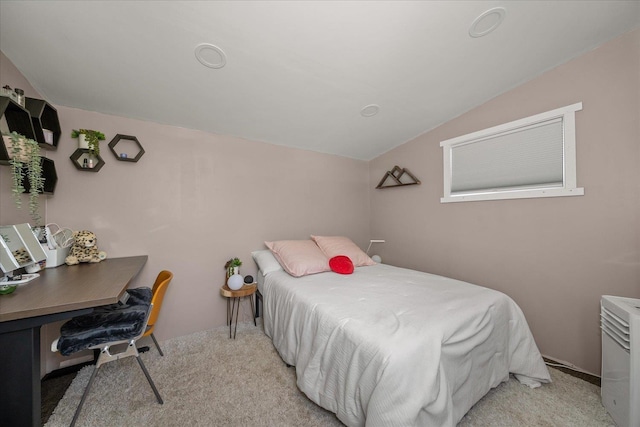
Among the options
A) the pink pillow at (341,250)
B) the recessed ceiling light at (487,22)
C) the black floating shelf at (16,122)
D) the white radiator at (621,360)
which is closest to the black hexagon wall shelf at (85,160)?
the black floating shelf at (16,122)

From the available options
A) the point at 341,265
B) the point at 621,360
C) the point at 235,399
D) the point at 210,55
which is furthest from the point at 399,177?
the point at 235,399

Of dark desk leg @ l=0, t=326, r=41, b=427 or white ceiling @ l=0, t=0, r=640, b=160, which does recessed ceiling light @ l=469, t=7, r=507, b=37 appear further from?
dark desk leg @ l=0, t=326, r=41, b=427

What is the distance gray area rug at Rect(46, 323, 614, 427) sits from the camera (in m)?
1.31

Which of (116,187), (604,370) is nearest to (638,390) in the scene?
(604,370)

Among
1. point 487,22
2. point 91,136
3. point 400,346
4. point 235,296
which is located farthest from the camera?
point 235,296

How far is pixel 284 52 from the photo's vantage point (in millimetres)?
1529

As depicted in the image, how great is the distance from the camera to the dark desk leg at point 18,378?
89 cm

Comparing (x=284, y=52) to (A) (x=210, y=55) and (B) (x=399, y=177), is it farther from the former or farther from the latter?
(B) (x=399, y=177)

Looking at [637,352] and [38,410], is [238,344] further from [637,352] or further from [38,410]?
[637,352]

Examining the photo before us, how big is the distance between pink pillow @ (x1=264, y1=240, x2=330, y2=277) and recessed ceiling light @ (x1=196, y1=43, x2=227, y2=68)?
1.66 meters

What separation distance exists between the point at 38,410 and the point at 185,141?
2.02 meters

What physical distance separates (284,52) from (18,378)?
2120mm

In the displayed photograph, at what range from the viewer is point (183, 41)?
4.53 feet

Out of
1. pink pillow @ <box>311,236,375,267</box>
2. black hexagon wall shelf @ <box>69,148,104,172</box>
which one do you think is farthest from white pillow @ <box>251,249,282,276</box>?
black hexagon wall shelf @ <box>69,148,104,172</box>
